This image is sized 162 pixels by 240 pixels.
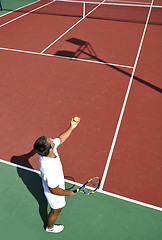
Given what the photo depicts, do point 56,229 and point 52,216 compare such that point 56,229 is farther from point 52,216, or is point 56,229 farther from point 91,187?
point 91,187

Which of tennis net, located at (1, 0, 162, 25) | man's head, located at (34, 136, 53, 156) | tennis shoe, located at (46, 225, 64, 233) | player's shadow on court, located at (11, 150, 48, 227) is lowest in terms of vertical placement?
tennis shoe, located at (46, 225, 64, 233)

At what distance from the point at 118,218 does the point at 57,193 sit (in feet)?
5.83

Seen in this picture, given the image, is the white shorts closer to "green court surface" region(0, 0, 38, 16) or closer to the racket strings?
the racket strings

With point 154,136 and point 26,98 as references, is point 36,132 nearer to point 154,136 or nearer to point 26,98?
point 26,98

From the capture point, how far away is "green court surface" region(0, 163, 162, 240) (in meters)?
4.01

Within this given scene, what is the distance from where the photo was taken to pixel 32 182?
489 cm

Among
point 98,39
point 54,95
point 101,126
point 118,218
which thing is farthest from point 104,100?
point 98,39

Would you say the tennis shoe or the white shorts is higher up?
the white shorts

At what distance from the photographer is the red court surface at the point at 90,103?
17.3 ft

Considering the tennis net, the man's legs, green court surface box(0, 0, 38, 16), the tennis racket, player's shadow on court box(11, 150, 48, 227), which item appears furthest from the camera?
green court surface box(0, 0, 38, 16)

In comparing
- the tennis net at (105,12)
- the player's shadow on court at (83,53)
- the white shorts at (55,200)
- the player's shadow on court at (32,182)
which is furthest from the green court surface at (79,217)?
the tennis net at (105,12)

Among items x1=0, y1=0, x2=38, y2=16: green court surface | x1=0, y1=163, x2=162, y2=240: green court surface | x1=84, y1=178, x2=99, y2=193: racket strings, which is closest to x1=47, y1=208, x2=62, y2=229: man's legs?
x1=0, y1=163, x2=162, y2=240: green court surface

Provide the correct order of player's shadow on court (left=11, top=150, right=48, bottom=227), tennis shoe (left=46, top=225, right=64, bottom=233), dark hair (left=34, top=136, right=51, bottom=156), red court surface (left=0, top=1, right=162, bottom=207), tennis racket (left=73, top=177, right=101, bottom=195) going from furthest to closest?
red court surface (left=0, top=1, right=162, bottom=207) < tennis racket (left=73, top=177, right=101, bottom=195) < player's shadow on court (left=11, top=150, right=48, bottom=227) < tennis shoe (left=46, top=225, right=64, bottom=233) < dark hair (left=34, top=136, right=51, bottom=156)

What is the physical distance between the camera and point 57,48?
35.2 feet
